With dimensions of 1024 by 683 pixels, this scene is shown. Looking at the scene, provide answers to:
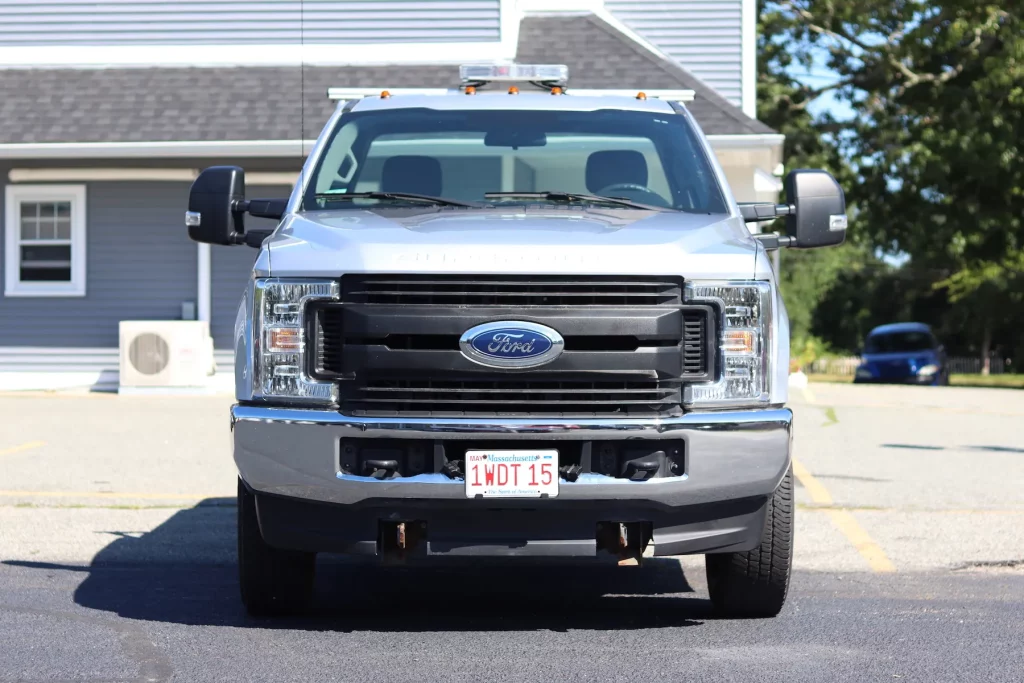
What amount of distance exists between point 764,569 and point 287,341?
1.99 m

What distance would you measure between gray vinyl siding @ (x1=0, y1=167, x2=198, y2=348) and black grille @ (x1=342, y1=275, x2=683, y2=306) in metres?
13.3

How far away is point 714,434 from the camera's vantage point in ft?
17.0

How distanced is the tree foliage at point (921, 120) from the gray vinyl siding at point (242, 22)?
37.6 feet

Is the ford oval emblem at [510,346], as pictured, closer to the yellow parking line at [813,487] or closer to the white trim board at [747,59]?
the yellow parking line at [813,487]

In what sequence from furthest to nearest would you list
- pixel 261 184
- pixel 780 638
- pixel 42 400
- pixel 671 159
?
pixel 261 184
pixel 42 400
pixel 671 159
pixel 780 638

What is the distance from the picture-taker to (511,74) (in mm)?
7516

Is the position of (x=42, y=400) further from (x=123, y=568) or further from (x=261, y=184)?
(x=123, y=568)

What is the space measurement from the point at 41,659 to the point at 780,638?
8.58ft

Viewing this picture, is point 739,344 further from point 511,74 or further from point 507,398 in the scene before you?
point 511,74

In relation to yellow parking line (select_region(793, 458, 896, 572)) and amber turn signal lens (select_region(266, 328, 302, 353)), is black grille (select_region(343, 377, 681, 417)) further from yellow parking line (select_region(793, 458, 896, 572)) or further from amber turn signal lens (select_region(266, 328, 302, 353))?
yellow parking line (select_region(793, 458, 896, 572))

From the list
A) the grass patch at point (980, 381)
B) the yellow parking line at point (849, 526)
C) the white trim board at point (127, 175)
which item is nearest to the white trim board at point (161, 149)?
the white trim board at point (127, 175)

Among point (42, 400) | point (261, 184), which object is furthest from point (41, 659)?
point (261, 184)

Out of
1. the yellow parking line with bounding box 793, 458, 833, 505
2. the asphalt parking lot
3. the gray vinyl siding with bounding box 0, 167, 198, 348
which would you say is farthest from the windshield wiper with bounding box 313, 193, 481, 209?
the gray vinyl siding with bounding box 0, 167, 198, 348

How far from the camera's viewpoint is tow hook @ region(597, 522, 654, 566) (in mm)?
5312
